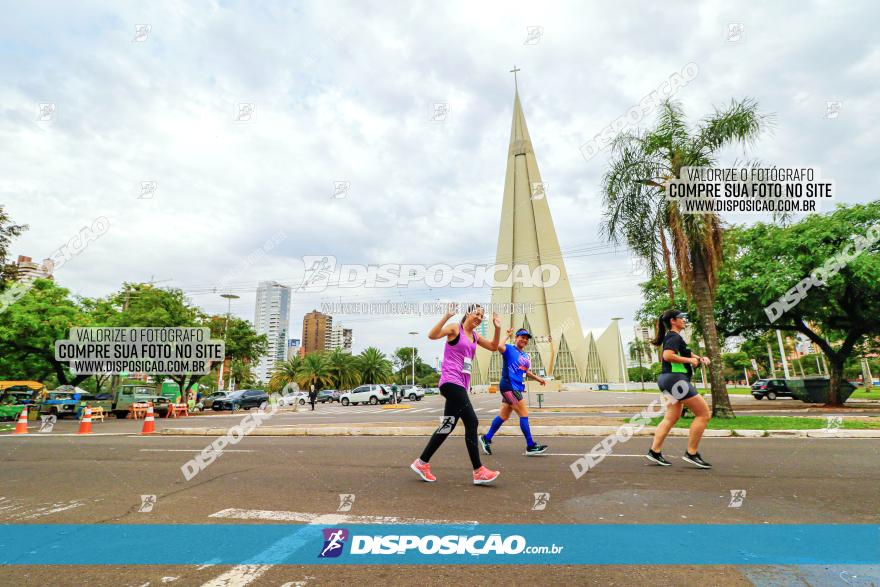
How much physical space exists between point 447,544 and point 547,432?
7.06 meters

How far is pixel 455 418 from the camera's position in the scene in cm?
490

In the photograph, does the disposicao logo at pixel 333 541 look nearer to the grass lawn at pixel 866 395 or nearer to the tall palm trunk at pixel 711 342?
the tall palm trunk at pixel 711 342

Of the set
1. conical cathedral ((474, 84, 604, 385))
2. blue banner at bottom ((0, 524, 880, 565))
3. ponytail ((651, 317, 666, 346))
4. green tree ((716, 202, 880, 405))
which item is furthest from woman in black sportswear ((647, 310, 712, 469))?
conical cathedral ((474, 84, 604, 385))

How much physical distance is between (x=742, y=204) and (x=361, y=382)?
52.6 m

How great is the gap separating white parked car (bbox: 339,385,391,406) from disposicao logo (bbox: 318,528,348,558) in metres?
34.7

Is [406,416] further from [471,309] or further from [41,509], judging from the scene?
[41,509]

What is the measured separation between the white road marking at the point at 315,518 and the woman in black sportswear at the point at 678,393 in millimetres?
3336

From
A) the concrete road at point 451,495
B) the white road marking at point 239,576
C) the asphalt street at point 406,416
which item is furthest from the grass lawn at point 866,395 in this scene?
the white road marking at point 239,576

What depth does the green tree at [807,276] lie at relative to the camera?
16.4m

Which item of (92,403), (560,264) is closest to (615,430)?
(92,403)

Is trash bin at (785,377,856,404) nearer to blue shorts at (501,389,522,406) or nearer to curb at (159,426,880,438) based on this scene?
curb at (159,426,880,438)

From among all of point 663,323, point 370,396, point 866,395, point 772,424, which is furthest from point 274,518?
point 866,395

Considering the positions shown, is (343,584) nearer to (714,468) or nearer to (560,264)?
(714,468)

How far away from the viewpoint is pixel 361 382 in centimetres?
5984
